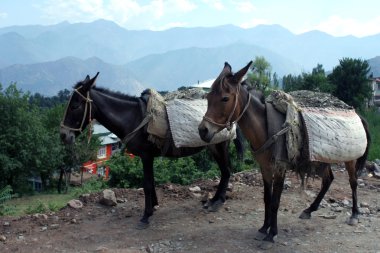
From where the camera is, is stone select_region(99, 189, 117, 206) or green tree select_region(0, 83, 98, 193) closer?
stone select_region(99, 189, 117, 206)

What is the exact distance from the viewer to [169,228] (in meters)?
5.73

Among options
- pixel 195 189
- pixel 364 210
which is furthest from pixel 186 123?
pixel 364 210

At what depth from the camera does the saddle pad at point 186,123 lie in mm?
5797

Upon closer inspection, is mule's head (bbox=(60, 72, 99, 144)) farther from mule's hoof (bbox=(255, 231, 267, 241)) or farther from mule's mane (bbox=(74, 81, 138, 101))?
mule's hoof (bbox=(255, 231, 267, 241))

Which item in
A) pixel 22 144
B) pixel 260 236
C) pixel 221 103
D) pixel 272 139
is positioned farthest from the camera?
pixel 22 144

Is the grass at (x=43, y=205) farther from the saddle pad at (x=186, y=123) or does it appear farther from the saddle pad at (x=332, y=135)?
the saddle pad at (x=332, y=135)

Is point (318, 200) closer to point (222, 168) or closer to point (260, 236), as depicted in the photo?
point (260, 236)

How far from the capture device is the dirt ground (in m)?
5.14

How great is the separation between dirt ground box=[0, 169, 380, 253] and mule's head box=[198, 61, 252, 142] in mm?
1610

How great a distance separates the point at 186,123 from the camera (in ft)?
19.3

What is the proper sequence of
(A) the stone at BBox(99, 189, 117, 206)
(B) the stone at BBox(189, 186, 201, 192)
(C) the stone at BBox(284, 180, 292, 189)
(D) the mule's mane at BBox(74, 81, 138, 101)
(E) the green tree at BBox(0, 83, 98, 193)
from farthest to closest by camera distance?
(E) the green tree at BBox(0, 83, 98, 193) < (C) the stone at BBox(284, 180, 292, 189) < (B) the stone at BBox(189, 186, 201, 192) < (A) the stone at BBox(99, 189, 117, 206) < (D) the mule's mane at BBox(74, 81, 138, 101)

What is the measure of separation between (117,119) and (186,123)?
1045 millimetres

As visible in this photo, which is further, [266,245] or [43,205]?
[43,205]

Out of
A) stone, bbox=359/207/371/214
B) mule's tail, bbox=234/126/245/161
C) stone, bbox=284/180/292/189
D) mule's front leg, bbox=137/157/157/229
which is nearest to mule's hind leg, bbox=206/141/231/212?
mule's tail, bbox=234/126/245/161
